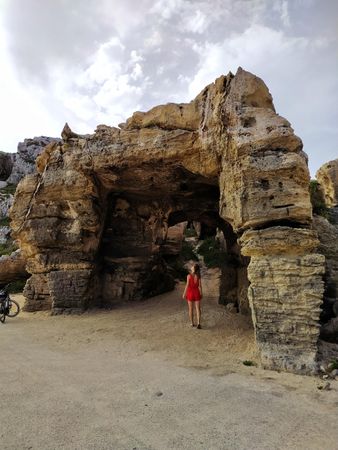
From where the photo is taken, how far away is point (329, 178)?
23.4 m

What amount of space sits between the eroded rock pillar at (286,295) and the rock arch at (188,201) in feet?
0.07

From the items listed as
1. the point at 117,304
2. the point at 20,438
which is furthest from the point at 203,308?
the point at 20,438

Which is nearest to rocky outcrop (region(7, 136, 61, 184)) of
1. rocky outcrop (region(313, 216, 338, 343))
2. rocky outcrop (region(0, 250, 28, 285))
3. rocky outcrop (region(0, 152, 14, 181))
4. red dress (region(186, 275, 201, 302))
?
rocky outcrop (region(0, 152, 14, 181))

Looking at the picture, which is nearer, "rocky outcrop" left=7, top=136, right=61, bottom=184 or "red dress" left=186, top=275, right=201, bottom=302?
"red dress" left=186, top=275, right=201, bottom=302

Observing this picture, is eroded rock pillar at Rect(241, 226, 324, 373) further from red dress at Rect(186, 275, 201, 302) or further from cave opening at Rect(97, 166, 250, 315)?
cave opening at Rect(97, 166, 250, 315)

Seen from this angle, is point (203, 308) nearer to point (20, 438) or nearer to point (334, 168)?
point (20, 438)

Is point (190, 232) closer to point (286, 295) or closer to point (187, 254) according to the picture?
point (187, 254)

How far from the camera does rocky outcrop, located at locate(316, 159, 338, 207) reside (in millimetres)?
21375

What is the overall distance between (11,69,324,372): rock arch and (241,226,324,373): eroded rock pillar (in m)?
0.02

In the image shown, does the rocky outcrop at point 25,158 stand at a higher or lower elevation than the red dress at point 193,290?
higher

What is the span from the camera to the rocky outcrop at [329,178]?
21375mm

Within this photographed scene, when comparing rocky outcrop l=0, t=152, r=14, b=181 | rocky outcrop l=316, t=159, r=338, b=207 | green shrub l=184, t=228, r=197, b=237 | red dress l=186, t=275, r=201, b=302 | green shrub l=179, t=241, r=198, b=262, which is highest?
rocky outcrop l=0, t=152, r=14, b=181

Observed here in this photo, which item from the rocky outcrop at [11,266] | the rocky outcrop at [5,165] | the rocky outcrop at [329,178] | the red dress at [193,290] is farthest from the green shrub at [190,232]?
the rocky outcrop at [5,165]

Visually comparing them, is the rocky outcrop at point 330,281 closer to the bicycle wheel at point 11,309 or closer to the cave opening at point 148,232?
the cave opening at point 148,232
